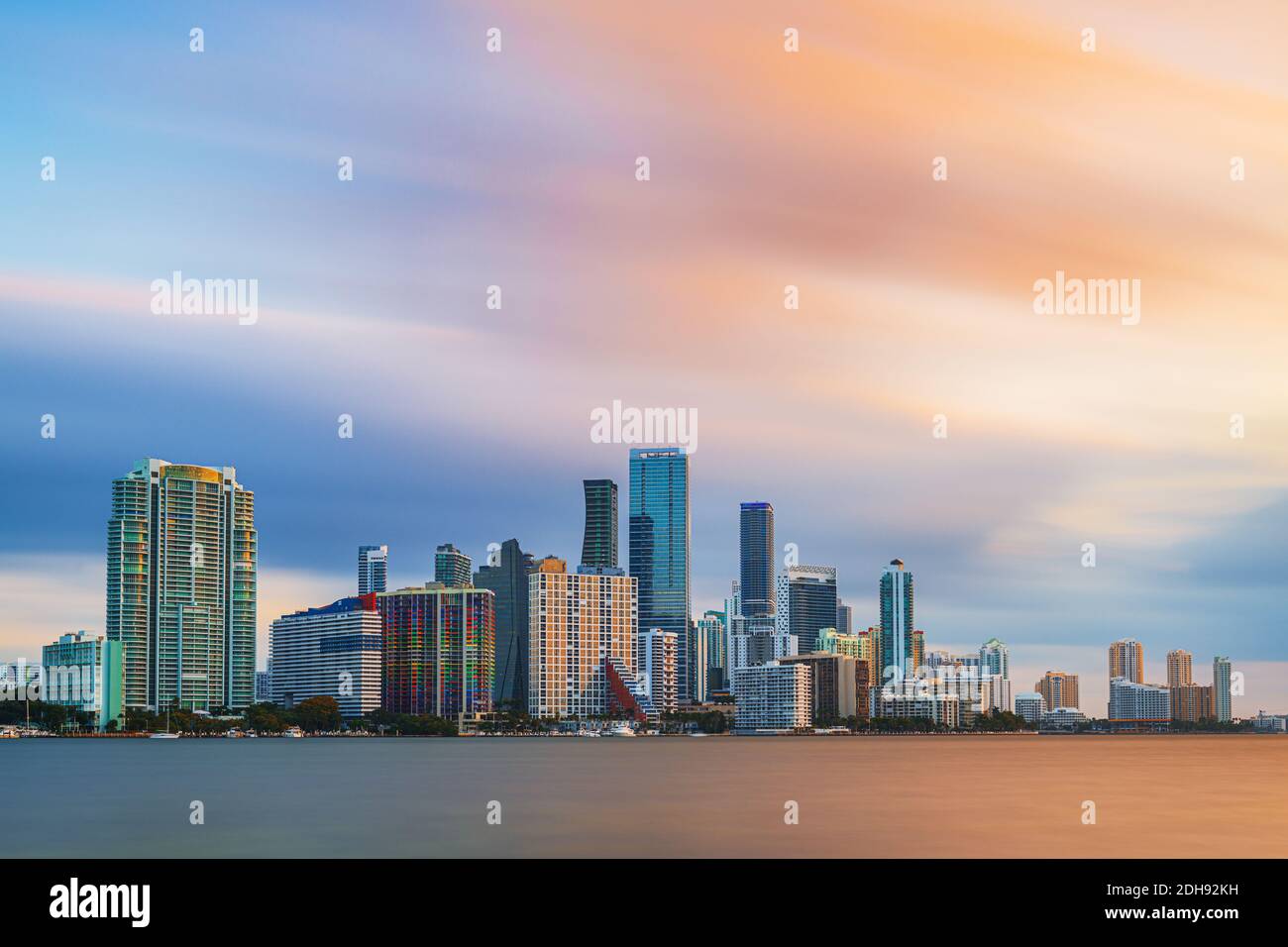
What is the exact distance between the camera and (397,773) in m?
142

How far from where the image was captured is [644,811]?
290ft

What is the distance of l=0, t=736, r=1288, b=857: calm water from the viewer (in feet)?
222

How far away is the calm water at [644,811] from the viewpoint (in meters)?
67.8
